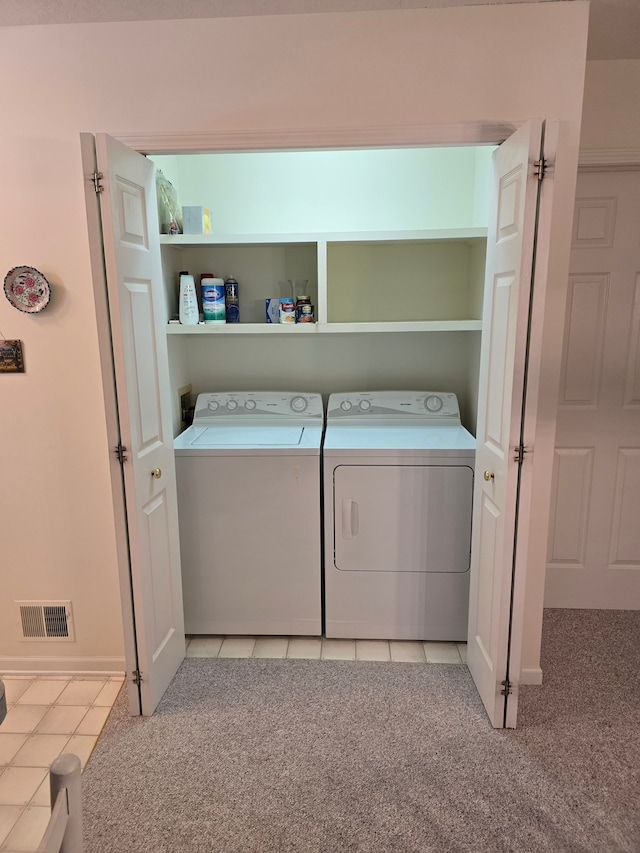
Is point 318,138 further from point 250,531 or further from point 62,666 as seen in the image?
point 62,666

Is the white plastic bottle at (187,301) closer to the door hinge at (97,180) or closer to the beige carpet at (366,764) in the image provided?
the door hinge at (97,180)

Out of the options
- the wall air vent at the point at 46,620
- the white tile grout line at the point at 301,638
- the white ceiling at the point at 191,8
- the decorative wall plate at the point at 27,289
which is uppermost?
the white ceiling at the point at 191,8

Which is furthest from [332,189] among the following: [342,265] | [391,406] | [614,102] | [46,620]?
[46,620]

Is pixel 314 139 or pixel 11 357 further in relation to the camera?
pixel 11 357

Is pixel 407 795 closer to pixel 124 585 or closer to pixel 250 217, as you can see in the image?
pixel 124 585

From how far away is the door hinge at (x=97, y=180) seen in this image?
1.77 metres

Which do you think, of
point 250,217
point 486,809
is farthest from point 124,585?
point 250,217

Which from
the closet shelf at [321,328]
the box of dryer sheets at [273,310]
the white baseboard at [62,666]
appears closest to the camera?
the white baseboard at [62,666]

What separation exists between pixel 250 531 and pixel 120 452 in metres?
0.82

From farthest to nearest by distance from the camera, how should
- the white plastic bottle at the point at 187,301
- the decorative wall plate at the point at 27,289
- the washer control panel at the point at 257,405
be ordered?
1. the washer control panel at the point at 257,405
2. the white plastic bottle at the point at 187,301
3. the decorative wall plate at the point at 27,289

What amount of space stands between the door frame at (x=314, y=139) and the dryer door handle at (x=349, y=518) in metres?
0.81

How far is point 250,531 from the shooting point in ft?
8.48

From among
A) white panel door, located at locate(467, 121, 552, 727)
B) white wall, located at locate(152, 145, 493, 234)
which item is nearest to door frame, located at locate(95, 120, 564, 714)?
white panel door, located at locate(467, 121, 552, 727)

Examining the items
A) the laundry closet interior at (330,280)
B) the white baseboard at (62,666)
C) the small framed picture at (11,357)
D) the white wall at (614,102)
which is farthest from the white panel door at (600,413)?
the small framed picture at (11,357)
